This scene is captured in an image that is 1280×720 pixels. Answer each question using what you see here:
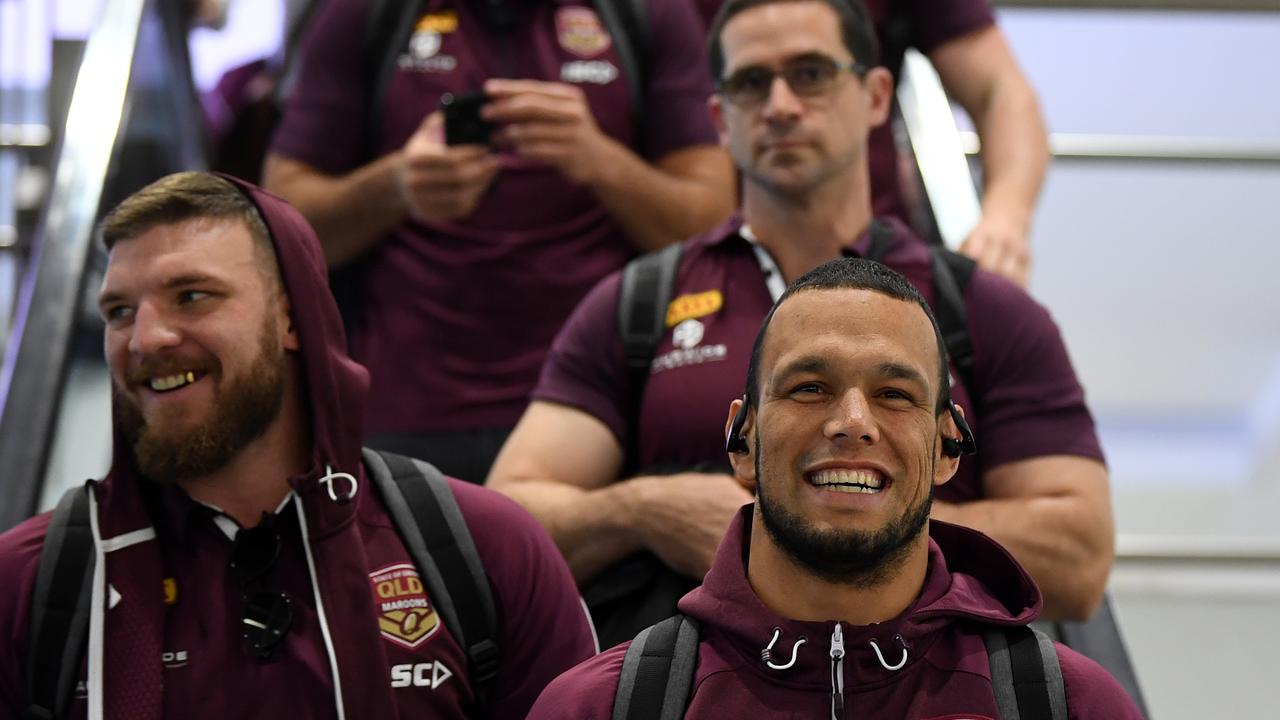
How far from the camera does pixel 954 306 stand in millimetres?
3115

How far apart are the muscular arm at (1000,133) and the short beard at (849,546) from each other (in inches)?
60.3

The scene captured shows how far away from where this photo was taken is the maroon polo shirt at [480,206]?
12.4 ft

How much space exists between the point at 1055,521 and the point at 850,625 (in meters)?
0.90

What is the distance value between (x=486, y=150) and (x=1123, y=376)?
8.17ft

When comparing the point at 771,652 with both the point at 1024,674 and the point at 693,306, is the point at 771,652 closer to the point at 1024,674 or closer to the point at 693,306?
the point at 1024,674

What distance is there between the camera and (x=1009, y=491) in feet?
9.87

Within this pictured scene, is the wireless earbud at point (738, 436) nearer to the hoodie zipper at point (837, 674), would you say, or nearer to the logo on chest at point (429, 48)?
the hoodie zipper at point (837, 674)

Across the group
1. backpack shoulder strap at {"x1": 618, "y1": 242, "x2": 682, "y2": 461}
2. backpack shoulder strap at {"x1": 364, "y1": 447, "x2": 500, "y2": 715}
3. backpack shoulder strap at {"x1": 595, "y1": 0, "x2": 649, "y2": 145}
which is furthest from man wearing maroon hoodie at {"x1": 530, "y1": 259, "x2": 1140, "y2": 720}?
backpack shoulder strap at {"x1": 595, "y1": 0, "x2": 649, "y2": 145}

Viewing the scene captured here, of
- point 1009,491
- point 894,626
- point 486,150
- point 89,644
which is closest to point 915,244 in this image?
point 1009,491

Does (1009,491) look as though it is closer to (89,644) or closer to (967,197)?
(967,197)

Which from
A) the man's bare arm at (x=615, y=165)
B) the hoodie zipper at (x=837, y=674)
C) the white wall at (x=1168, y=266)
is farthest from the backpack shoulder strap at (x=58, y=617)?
the white wall at (x=1168, y=266)

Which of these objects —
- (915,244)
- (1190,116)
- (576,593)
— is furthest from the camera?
(1190,116)

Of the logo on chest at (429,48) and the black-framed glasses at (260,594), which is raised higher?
the logo on chest at (429,48)

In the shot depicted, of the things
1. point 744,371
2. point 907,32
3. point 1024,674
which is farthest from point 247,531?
point 907,32
